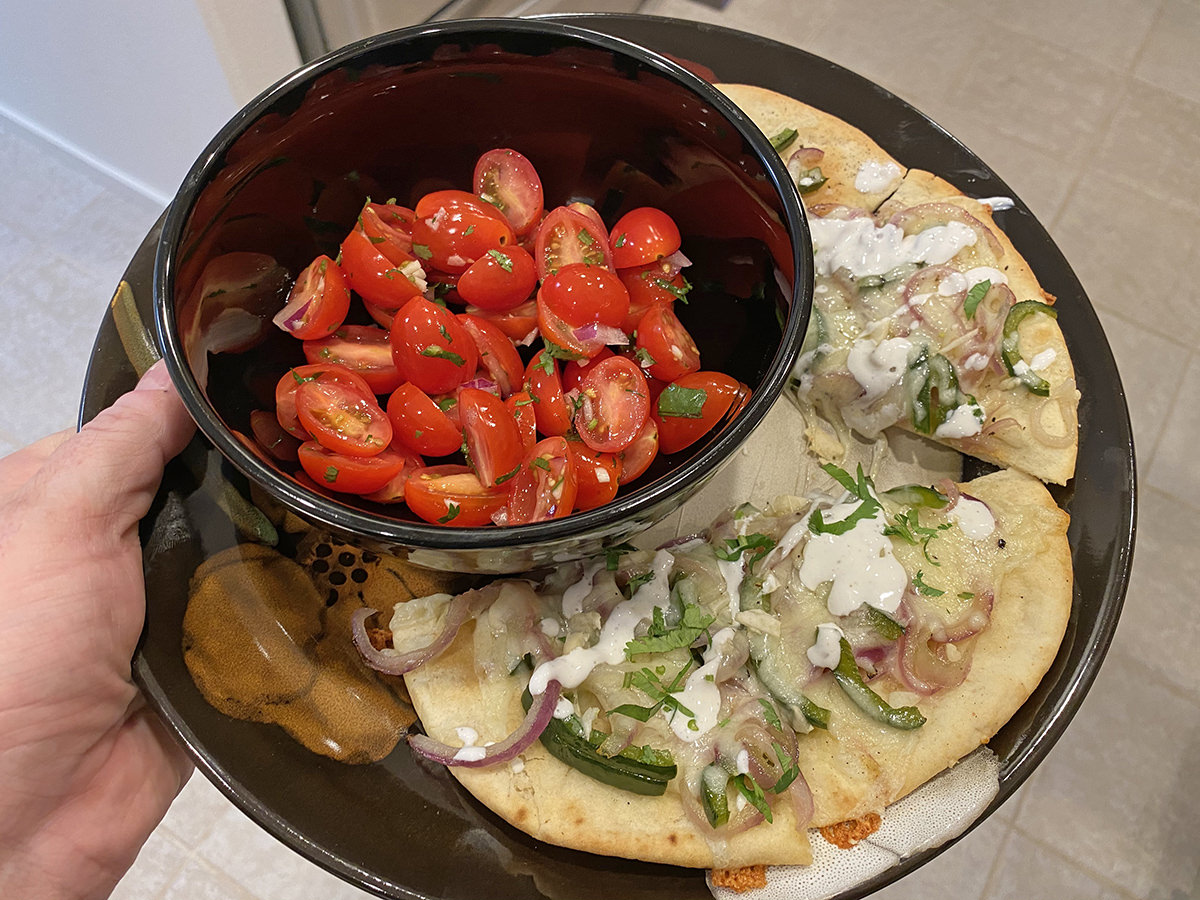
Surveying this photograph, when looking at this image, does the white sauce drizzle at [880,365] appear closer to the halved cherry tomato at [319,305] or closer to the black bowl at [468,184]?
the black bowl at [468,184]

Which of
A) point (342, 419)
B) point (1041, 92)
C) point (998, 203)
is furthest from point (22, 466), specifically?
point (1041, 92)

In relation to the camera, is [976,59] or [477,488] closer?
[477,488]

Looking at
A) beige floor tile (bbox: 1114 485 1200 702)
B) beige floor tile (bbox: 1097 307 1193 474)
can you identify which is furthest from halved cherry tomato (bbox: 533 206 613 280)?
beige floor tile (bbox: 1097 307 1193 474)

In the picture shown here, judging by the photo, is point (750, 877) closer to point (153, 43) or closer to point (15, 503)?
point (15, 503)

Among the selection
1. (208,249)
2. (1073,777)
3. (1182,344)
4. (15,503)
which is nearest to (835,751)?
(208,249)

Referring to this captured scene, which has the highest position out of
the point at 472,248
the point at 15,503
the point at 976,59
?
the point at 472,248

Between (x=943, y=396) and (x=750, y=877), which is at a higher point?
(x=943, y=396)
